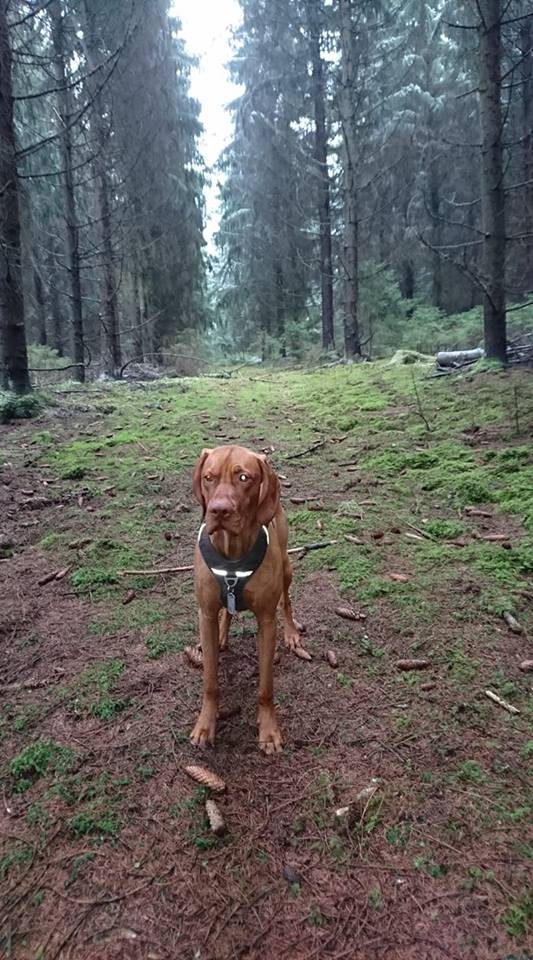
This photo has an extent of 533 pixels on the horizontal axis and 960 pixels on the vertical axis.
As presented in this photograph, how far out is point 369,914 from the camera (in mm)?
1729

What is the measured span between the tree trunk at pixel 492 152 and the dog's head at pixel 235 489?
23.8 feet

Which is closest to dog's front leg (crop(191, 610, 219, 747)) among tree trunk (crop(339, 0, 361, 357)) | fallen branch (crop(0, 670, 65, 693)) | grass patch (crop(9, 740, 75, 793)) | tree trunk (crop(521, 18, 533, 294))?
grass patch (crop(9, 740, 75, 793))

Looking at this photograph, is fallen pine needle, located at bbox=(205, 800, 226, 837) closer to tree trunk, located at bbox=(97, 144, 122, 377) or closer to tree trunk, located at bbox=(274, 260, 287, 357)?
tree trunk, located at bbox=(97, 144, 122, 377)

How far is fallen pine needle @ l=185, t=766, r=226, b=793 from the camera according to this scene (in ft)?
7.33

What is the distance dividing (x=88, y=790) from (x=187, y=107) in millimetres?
23488

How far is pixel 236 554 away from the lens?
7.86 feet

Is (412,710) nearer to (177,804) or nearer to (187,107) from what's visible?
(177,804)

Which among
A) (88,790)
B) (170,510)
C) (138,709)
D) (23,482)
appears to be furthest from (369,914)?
(23,482)

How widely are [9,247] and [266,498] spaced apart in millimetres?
8247

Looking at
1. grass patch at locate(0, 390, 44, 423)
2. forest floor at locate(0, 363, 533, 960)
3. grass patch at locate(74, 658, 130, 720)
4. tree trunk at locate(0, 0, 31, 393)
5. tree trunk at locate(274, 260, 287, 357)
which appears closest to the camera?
forest floor at locate(0, 363, 533, 960)

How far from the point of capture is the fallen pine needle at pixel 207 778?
223 cm

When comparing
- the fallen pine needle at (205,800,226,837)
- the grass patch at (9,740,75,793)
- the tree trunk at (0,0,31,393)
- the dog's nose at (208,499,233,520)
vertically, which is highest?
the tree trunk at (0,0,31,393)

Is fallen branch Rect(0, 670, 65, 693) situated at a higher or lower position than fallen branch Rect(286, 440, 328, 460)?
lower

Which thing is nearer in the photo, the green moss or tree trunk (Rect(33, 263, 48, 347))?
the green moss
